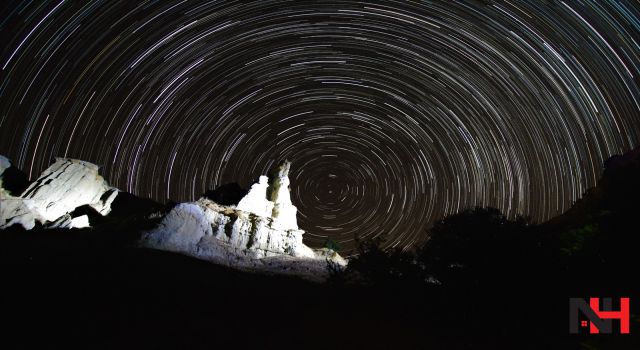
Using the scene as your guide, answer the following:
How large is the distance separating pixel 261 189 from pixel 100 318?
38.3m

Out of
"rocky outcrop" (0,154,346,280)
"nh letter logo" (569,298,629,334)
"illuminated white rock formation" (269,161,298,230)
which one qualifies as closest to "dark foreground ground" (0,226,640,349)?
"nh letter logo" (569,298,629,334)

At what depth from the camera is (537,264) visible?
11922mm

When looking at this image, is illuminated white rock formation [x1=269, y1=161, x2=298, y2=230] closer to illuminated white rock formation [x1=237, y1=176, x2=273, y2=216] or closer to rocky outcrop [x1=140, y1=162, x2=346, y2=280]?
rocky outcrop [x1=140, y1=162, x2=346, y2=280]

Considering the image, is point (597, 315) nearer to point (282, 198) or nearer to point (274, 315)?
point (274, 315)

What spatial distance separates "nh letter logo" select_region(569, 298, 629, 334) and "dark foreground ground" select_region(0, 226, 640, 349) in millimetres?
245

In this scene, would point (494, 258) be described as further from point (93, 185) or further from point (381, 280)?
point (93, 185)

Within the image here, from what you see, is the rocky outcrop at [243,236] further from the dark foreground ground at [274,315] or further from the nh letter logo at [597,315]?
the nh letter logo at [597,315]

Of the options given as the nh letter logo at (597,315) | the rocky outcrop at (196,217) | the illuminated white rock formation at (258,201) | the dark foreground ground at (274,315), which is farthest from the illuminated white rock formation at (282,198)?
the nh letter logo at (597,315)

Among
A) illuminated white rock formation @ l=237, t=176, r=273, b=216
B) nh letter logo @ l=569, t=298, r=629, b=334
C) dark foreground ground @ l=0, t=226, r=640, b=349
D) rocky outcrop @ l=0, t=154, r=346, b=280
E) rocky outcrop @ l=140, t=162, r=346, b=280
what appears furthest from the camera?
illuminated white rock formation @ l=237, t=176, r=273, b=216

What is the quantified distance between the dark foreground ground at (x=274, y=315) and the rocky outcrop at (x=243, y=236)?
6.56 meters

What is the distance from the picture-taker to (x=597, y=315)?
34.5 feet

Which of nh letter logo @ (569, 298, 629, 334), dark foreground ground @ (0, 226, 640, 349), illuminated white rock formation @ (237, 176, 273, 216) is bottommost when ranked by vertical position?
dark foreground ground @ (0, 226, 640, 349)

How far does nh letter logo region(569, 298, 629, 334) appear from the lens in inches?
401

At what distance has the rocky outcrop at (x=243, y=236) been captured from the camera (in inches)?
1075
